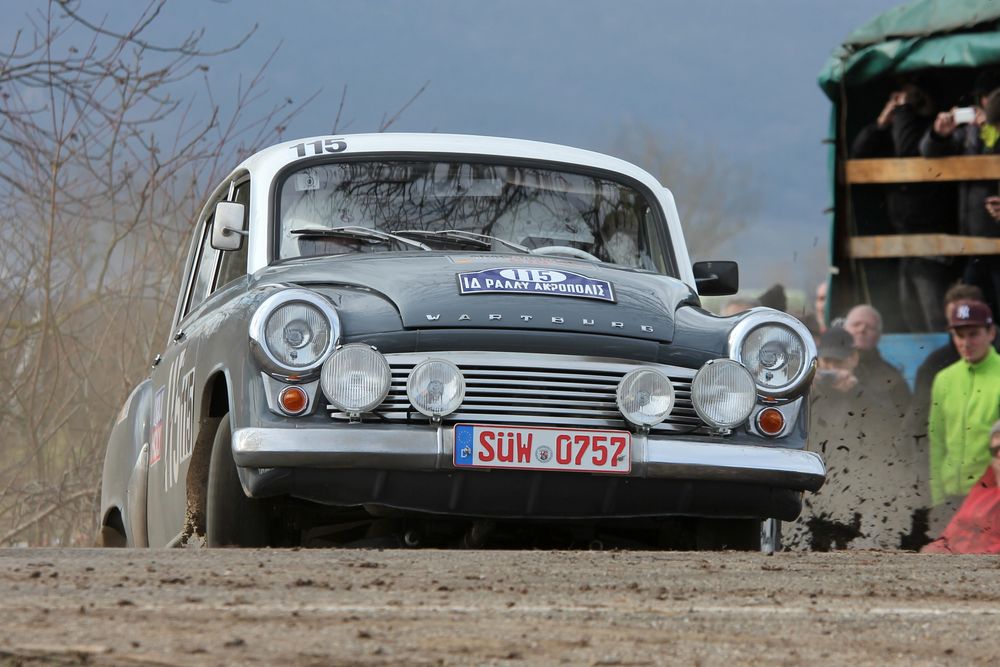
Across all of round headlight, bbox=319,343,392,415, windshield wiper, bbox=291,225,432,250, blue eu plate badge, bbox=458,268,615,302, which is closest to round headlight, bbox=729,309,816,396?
blue eu plate badge, bbox=458,268,615,302

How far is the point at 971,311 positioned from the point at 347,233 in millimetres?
4725

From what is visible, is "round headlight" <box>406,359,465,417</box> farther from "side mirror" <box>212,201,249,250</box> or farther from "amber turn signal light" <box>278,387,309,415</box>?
"side mirror" <box>212,201,249,250</box>

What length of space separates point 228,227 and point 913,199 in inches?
242

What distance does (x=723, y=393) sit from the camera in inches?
215

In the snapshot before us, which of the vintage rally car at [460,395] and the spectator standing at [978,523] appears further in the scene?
the spectator standing at [978,523]

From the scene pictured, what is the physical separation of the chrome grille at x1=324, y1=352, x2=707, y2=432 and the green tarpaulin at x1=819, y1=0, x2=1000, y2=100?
5.94 meters

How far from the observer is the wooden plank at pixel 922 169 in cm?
1073

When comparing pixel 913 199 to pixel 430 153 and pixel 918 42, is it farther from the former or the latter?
pixel 430 153

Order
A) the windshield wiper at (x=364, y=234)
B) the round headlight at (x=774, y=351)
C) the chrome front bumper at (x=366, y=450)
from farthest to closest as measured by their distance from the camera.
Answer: the windshield wiper at (x=364, y=234) → the round headlight at (x=774, y=351) → the chrome front bumper at (x=366, y=450)

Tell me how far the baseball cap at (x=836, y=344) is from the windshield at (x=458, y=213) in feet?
14.1

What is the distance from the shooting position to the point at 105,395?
39.7 feet

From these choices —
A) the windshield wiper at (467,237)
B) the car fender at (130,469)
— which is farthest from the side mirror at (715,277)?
the car fender at (130,469)

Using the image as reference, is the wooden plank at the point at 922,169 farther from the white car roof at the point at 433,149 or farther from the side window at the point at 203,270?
the side window at the point at 203,270

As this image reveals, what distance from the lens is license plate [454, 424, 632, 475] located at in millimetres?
5184
